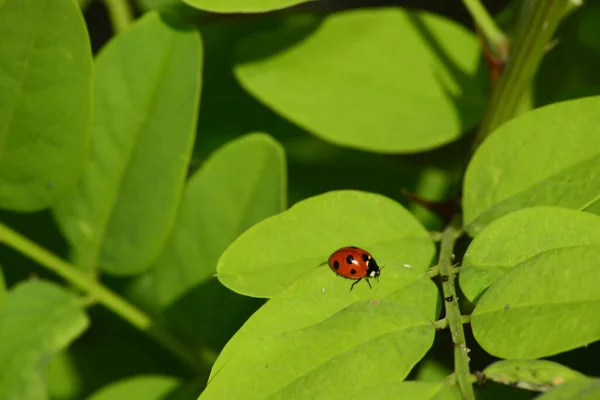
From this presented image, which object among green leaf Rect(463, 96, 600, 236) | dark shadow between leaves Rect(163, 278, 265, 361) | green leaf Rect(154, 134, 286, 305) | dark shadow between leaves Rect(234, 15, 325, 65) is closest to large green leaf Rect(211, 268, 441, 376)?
green leaf Rect(463, 96, 600, 236)

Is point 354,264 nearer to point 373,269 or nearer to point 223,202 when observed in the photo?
point 373,269

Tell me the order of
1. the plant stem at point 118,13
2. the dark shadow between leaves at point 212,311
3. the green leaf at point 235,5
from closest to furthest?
the green leaf at point 235,5 → the dark shadow between leaves at point 212,311 → the plant stem at point 118,13

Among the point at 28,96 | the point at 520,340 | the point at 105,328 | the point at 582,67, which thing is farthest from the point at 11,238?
the point at 582,67

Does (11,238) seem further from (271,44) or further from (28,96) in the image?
(271,44)

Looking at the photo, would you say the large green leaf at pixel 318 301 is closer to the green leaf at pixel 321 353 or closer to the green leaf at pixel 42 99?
the green leaf at pixel 321 353

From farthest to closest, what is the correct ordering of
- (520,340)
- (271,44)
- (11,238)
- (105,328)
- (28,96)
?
(105,328), (271,44), (11,238), (28,96), (520,340)

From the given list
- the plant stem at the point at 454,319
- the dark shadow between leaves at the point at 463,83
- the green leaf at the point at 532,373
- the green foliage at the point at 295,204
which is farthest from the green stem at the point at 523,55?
the green leaf at the point at 532,373

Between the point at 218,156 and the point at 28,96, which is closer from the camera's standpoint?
the point at 28,96
